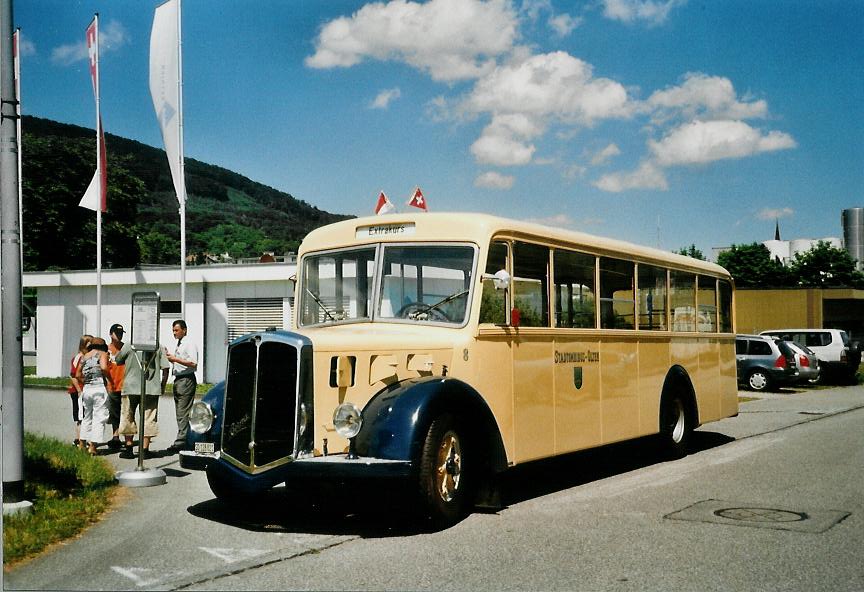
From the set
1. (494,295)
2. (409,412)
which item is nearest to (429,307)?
(494,295)

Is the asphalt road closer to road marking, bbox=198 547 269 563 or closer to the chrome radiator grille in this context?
road marking, bbox=198 547 269 563

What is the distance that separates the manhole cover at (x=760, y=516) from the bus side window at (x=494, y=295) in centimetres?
231

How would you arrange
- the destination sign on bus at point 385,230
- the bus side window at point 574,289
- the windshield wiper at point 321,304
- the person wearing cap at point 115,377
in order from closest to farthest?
the destination sign on bus at point 385,230 → the windshield wiper at point 321,304 → the bus side window at point 574,289 → the person wearing cap at point 115,377

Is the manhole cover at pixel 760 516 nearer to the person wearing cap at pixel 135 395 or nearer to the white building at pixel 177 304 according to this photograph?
the person wearing cap at pixel 135 395

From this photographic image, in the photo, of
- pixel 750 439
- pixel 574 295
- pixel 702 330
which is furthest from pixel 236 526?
pixel 750 439

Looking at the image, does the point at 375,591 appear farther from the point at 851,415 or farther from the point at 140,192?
the point at 140,192

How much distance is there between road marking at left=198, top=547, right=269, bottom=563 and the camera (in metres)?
6.57

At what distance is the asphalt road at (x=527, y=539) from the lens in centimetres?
596

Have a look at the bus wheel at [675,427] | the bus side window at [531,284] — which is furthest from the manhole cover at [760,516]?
the bus wheel at [675,427]

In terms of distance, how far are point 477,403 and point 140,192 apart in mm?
52771

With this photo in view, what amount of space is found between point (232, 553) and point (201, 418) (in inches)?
66.7

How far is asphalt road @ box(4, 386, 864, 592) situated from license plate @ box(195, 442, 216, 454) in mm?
628

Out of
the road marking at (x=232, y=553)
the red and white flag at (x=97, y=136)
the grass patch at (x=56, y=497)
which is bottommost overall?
the road marking at (x=232, y=553)

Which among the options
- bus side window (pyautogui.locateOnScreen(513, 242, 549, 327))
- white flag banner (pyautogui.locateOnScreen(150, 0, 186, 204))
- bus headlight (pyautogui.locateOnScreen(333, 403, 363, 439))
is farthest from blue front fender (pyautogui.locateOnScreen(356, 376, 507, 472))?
white flag banner (pyautogui.locateOnScreen(150, 0, 186, 204))
